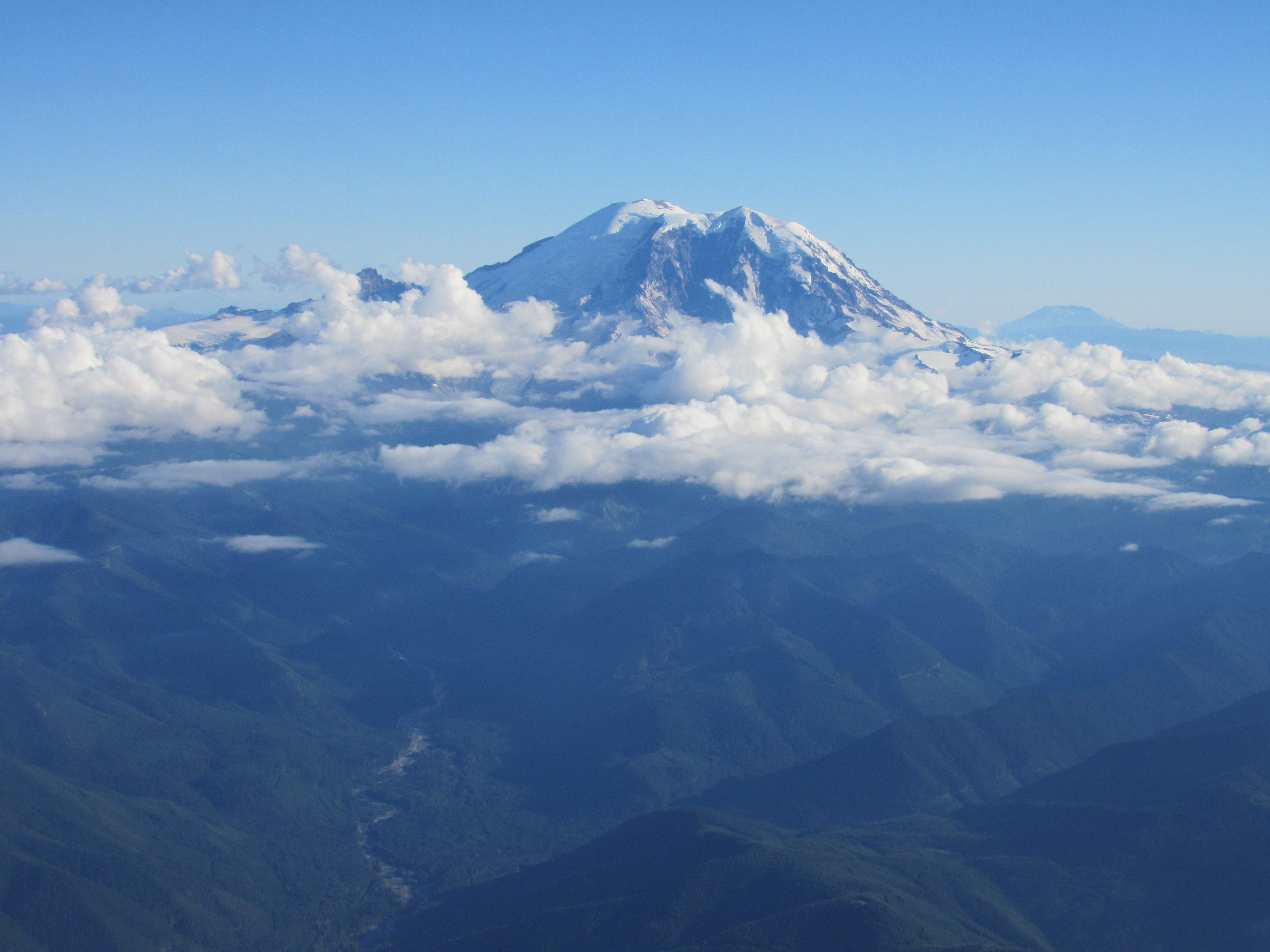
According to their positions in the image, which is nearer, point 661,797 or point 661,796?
point 661,797

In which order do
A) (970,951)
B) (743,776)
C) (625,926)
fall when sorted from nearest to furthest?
(970,951), (625,926), (743,776)

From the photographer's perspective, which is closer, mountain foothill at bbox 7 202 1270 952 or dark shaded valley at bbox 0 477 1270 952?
mountain foothill at bbox 7 202 1270 952

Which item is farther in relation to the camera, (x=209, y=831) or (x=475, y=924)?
(x=209, y=831)

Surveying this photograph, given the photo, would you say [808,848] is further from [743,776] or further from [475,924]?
[743,776]

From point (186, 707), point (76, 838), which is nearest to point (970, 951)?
point (76, 838)

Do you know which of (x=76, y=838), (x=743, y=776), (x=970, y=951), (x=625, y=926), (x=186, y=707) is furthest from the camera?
(x=186, y=707)

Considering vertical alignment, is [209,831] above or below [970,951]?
below

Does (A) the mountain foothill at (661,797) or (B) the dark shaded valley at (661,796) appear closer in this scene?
(A) the mountain foothill at (661,797)

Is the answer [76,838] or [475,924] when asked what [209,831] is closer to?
[76,838]

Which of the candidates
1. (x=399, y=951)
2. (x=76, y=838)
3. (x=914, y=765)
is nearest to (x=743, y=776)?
(x=914, y=765)
